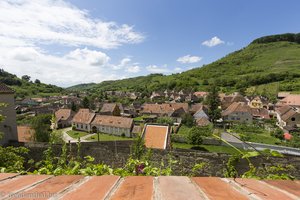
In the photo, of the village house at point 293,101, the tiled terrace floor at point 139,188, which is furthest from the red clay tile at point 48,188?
the village house at point 293,101

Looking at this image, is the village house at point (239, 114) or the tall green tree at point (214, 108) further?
the tall green tree at point (214, 108)

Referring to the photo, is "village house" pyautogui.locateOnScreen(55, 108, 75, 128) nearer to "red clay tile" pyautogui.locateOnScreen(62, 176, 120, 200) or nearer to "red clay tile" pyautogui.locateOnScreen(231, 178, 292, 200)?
"red clay tile" pyautogui.locateOnScreen(62, 176, 120, 200)

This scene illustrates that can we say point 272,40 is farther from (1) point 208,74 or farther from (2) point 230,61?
(1) point 208,74

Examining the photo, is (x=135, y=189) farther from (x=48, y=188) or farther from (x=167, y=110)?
(x=167, y=110)

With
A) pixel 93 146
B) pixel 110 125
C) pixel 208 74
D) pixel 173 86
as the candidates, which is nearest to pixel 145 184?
pixel 93 146

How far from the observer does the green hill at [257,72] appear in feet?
295

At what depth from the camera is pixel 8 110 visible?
10.9m

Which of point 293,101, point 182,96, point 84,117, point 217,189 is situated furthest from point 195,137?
point 182,96

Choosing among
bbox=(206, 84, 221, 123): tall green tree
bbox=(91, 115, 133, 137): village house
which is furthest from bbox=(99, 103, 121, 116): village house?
bbox=(206, 84, 221, 123): tall green tree

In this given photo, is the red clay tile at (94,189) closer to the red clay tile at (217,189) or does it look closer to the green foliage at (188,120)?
the red clay tile at (217,189)

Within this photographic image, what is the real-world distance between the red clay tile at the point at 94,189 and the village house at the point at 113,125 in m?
36.1

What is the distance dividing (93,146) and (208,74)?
123530 mm

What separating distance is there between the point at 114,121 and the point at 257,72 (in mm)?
98891

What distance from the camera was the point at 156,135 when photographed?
50.3 feet
